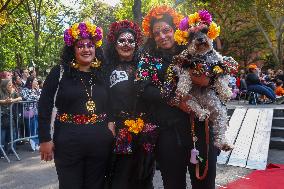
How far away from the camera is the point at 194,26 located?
11.0ft

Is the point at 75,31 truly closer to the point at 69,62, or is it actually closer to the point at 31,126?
the point at 69,62

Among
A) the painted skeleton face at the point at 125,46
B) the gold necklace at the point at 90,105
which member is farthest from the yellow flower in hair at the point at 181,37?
the gold necklace at the point at 90,105

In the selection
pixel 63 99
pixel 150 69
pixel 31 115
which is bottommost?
pixel 31 115

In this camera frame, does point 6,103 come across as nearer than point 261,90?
Yes

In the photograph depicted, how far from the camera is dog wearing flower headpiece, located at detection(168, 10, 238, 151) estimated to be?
10.7ft

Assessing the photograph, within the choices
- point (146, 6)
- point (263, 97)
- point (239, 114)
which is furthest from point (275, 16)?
point (239, 114)

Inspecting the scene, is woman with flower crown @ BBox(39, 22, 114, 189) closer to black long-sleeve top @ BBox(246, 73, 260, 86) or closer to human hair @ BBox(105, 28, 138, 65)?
human hair @ BBox(105, 28, 138, 65)

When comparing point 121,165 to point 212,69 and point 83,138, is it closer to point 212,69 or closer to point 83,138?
point 83,138

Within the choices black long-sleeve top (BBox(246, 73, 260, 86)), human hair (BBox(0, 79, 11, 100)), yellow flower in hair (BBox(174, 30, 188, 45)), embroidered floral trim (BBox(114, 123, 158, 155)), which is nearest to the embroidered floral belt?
embroidered floral trim (BBox(114, 123, 158, 155))

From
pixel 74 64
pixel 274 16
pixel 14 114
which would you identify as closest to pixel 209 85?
pixel 74 64

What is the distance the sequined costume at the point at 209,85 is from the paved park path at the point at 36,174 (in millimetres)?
2728

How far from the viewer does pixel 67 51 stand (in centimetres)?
389

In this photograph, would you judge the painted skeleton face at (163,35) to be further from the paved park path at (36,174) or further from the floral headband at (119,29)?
the paved park path at (36,174)

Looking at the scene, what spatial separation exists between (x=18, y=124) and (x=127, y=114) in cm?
581
